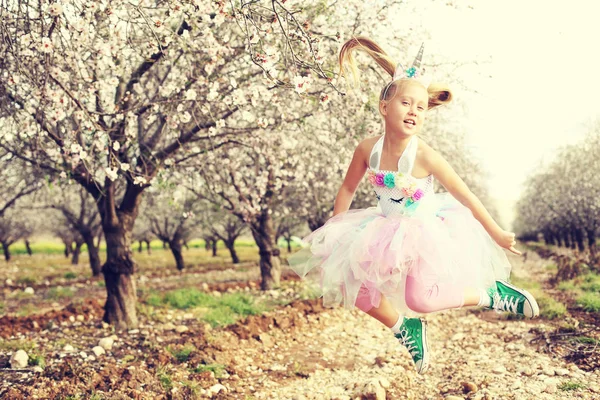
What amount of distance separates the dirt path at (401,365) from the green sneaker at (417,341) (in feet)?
3.78

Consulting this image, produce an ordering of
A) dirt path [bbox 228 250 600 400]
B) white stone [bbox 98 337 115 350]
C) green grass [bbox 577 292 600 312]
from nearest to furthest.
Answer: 1. dirt path [bbox 228 250 600 400]
2. white stone [bbox 98 337 115 350]
3. green grass [bbox 577 292 600 312]

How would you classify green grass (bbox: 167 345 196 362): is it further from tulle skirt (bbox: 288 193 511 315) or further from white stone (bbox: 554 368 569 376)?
white stone (bbox: 554 368 569 376)

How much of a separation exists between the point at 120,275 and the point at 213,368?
2964mm

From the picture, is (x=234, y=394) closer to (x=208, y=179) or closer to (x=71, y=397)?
(x=71, y=397)

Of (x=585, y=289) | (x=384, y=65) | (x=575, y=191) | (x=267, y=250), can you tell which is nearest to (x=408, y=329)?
(x=384, y=65)

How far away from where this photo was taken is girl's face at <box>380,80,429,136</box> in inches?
153

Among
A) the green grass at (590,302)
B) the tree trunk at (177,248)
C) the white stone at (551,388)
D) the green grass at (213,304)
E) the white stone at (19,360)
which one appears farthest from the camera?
the tree trunk at (177,248)

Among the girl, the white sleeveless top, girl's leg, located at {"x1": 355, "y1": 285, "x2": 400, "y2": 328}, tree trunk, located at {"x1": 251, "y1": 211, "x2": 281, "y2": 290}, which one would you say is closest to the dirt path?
girl's leg, located at {"x1": 355, "y1": 285, "x2": 400, "y2": 328}

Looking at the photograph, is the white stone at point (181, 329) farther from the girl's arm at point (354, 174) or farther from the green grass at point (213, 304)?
the girl's arm at point (354, 174)

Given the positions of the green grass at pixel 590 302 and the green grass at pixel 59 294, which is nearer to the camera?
the green grass at pixel 590 302

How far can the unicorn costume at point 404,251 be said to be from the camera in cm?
372

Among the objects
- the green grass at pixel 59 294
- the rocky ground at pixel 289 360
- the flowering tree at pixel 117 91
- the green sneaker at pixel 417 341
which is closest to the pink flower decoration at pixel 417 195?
the green sneaker at pixel 417 341

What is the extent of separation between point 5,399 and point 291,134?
6.12 meters

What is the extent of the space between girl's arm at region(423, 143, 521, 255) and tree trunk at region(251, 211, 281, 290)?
9337mm
